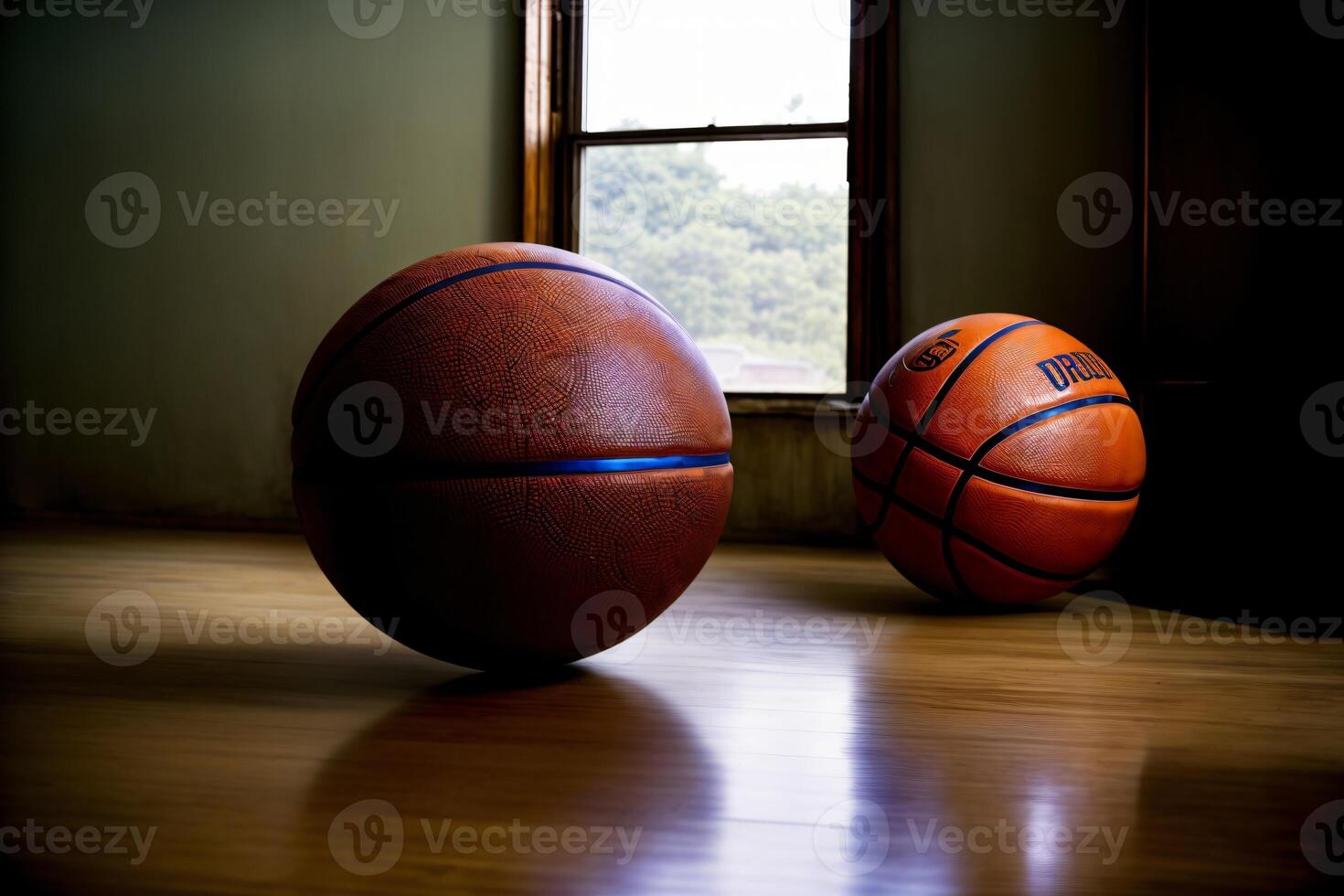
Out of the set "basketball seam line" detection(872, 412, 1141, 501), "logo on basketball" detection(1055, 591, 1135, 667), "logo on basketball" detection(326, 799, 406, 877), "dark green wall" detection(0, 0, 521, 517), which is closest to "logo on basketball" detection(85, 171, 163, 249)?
"dark green wall" detection(0, 0, 521, 517)

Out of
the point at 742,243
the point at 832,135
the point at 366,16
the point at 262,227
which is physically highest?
the point at 366,16

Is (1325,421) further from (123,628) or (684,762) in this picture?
(123,628)

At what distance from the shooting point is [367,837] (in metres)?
1.22

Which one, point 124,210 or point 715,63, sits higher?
point 715,63

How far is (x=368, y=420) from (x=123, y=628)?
1.14m

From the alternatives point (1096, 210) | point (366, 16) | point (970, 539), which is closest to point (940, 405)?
point (970, 539)

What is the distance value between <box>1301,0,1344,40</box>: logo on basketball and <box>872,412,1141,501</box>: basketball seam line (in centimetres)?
179

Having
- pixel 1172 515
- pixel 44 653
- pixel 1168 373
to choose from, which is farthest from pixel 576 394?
pixel 1168 373

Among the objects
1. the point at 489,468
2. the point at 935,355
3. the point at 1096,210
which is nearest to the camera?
the point at 489,468

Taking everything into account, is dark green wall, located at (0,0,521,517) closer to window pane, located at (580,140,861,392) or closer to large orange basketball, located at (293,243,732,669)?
window pane, located at (580,140,861,392)

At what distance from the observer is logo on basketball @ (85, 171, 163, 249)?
16.5 ft

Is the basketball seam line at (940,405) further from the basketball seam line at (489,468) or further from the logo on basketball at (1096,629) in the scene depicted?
the basketball seam line at (489,468)

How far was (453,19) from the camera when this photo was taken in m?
4.71

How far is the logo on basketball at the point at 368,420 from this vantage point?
1752 millimetres
